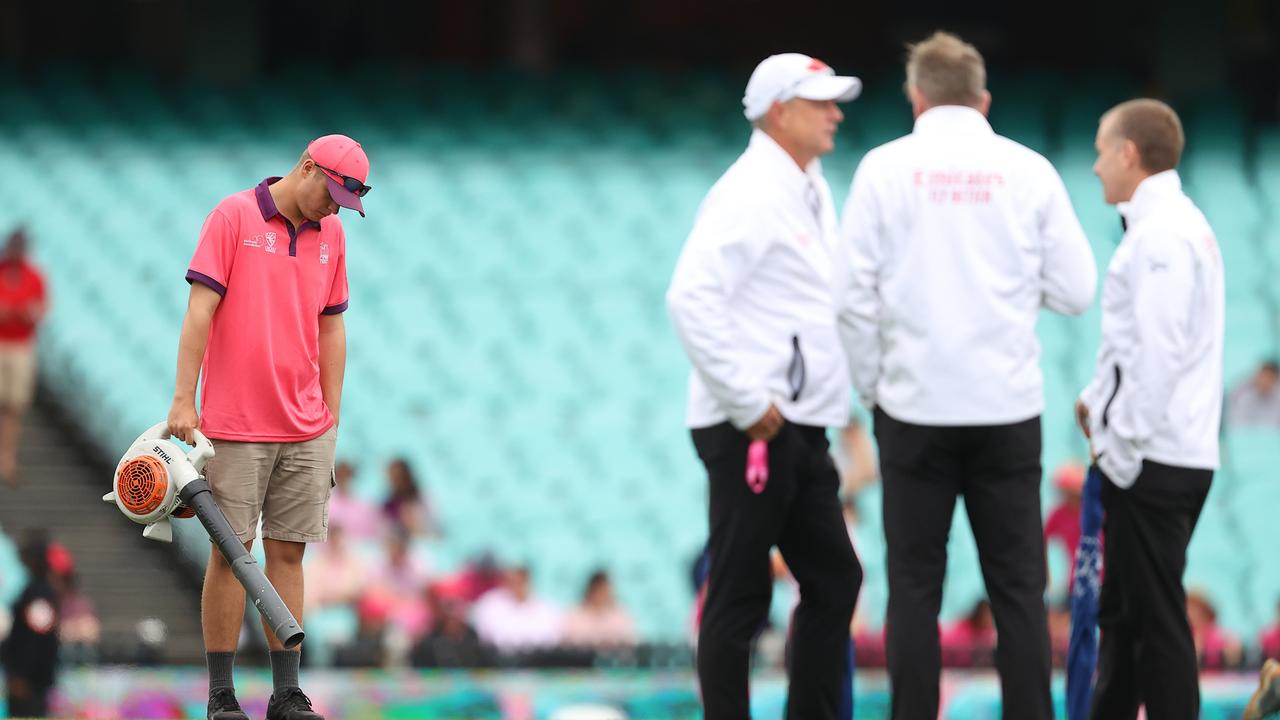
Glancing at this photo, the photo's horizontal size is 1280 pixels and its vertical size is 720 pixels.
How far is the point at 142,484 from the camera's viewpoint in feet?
16.5

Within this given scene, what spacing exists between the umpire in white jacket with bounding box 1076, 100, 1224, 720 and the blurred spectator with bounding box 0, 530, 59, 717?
5652mm

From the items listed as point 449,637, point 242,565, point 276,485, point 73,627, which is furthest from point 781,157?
point 73,627

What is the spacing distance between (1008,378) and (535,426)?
29.6ft

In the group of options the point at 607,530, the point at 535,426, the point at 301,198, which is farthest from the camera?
the point at 535,426

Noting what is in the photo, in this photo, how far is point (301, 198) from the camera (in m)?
5.12

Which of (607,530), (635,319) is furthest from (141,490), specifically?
(635,319)

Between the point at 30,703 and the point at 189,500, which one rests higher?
the point at 189,500

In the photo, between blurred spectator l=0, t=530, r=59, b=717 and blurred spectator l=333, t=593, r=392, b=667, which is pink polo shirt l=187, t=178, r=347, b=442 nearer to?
blurred spectator l=0, t=530, r=59, b=717

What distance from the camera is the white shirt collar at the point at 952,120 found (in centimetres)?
489

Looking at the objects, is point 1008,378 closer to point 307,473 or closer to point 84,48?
point 307,473

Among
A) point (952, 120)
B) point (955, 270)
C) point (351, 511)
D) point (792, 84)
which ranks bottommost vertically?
point (351, 511)

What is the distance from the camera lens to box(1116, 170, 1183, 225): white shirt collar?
209 inches

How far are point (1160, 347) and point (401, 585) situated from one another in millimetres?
6664

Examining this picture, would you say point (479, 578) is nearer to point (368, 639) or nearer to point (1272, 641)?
point (368, 639)
